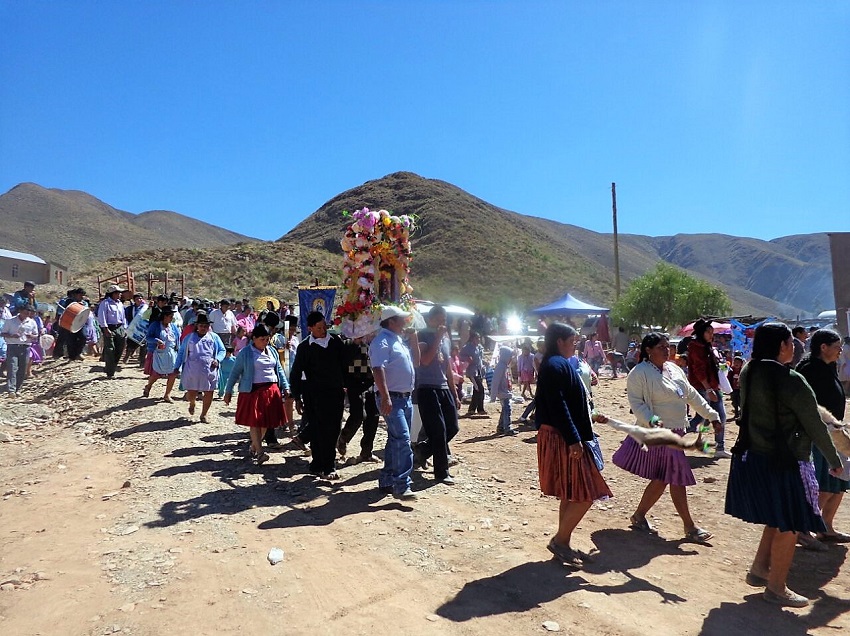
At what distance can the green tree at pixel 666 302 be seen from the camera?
38938mm

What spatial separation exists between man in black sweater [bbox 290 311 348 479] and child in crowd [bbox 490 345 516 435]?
4.34m

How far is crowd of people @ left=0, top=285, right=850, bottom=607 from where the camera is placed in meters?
4.29

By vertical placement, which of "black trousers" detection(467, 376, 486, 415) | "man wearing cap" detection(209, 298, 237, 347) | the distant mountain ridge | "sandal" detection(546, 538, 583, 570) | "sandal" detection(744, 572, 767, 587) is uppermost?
the distant mountain ridge

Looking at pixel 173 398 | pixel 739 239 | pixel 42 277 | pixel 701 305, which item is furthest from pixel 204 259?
pixel 739 239

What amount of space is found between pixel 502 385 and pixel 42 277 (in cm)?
1833

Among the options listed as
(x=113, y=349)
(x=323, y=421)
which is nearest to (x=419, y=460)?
(x=323, y=421)

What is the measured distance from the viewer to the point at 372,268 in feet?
26.4

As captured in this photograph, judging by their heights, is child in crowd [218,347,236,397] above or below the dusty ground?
above

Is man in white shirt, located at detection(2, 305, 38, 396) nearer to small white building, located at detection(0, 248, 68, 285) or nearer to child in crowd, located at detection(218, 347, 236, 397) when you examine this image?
child in crowd, located at detection(218, 347, 236, 397)

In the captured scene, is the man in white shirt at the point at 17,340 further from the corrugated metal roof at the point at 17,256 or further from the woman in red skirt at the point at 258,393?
the corrugated metal roof at the point at 17,256

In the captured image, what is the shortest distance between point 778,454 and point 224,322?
13935mm

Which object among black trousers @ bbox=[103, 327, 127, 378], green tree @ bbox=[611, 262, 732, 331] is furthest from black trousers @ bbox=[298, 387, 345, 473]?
green tree @ bbox=[611, 262, 732, 331]

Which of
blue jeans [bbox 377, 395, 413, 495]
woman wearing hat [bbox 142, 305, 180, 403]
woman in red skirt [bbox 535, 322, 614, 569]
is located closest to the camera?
woman in red skirt [bbox 535, 322, 614, 569]

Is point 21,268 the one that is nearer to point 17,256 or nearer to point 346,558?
point 17,256
